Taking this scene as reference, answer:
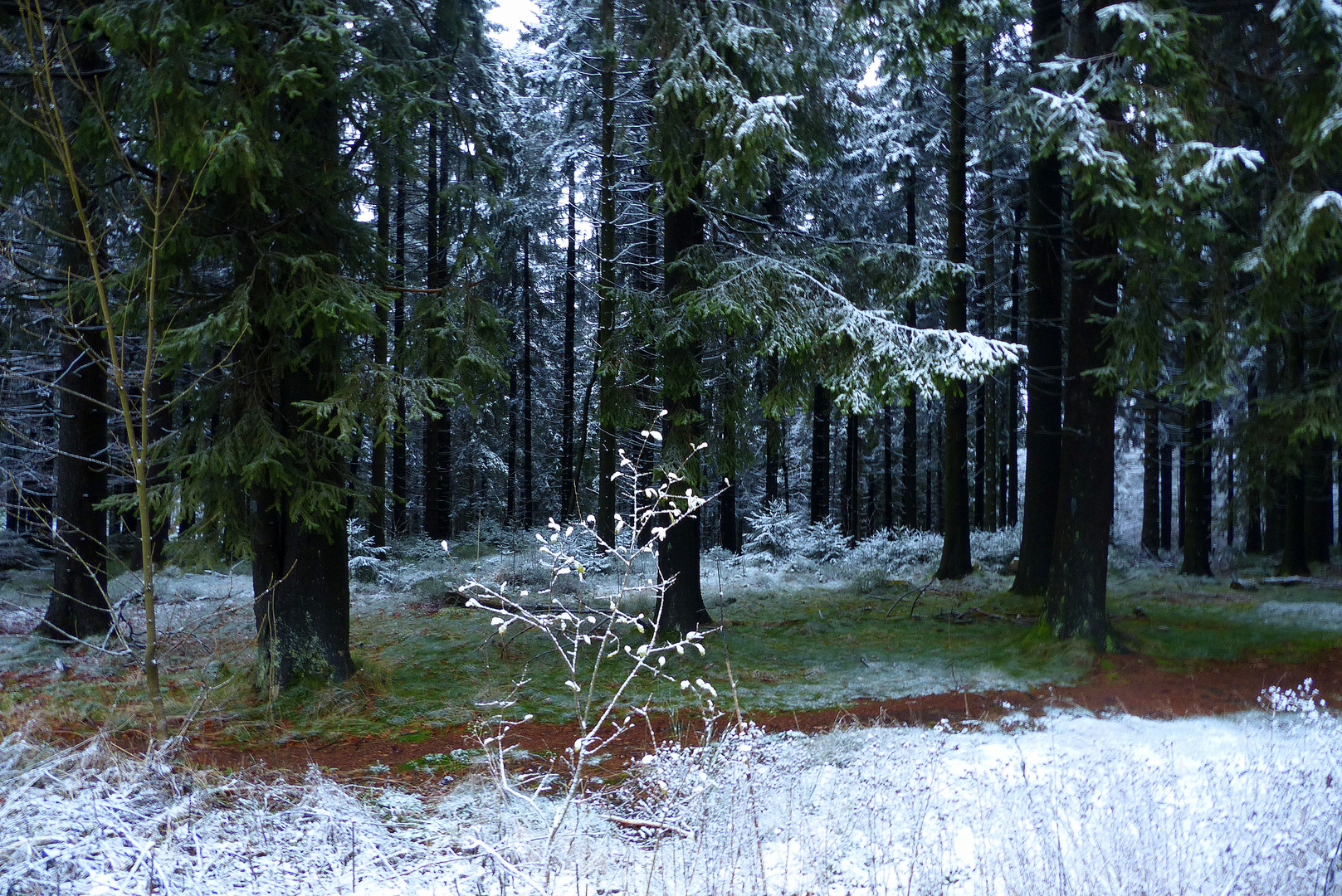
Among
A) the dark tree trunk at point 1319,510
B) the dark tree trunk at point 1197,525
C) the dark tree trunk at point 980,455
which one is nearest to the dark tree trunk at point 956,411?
the dark tree trunk at point 1197,525

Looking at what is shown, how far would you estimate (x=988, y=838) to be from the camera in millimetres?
4055

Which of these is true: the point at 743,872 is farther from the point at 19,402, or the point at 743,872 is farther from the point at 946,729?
the point at 19,402

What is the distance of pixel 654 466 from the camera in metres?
8.90

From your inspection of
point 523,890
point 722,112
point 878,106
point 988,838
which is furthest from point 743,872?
point 878,106

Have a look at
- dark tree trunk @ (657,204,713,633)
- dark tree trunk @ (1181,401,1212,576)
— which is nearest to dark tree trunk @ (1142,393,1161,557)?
dark tree trunk @ (1181,401,1212,576)

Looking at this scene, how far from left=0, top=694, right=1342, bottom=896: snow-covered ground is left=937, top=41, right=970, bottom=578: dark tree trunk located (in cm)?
885

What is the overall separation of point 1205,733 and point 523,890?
553cm

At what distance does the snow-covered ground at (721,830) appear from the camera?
341 cm

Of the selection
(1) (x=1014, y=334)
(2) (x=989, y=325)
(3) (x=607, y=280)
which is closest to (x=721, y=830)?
(3) (x=607, y=280)

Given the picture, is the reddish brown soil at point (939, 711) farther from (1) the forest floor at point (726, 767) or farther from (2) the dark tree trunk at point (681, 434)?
(2) the dark tree trunk at point (681, 434)

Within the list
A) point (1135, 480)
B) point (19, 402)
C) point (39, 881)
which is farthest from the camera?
point (1135, 480)

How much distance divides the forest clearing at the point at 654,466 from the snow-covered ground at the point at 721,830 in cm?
3

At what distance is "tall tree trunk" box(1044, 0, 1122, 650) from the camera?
887 cm

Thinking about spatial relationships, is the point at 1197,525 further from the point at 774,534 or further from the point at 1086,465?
the point at 774,534
